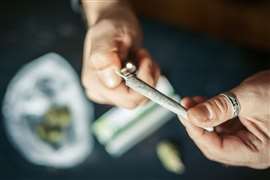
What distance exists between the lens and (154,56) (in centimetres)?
90

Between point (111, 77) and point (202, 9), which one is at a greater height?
point (111, 77)

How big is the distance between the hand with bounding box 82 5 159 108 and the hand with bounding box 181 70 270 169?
0.08 metres

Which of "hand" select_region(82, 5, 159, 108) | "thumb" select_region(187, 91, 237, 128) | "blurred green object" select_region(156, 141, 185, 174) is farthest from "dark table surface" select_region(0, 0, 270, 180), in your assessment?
"thumb" select_region(187, 91, 237, 128)

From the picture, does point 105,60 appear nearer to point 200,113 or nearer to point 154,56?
point 200,113

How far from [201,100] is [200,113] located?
68 millimetres

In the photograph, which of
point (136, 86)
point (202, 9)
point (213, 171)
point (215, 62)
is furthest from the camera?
point (202, 9)

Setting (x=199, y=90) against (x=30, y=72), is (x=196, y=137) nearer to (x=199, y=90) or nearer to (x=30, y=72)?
(x=199, y=90)

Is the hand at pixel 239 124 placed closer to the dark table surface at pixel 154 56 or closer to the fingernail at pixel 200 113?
the fingernail at pixel 200 113

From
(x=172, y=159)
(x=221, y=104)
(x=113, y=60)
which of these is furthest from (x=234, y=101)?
(x=172, y=159)

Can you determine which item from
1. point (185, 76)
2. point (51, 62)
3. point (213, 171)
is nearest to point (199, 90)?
point (185, 76)

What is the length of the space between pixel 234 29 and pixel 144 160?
0.35 m

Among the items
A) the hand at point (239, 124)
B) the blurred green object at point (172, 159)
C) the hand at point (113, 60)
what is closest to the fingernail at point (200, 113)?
the hand at point (239, 124)

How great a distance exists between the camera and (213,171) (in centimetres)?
79

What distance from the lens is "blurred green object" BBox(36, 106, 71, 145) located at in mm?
825
